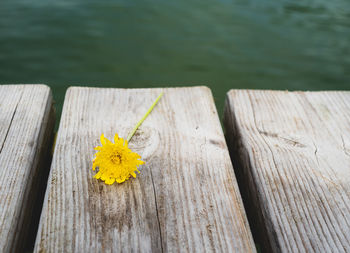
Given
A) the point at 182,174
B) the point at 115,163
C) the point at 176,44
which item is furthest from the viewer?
the point at 176,44

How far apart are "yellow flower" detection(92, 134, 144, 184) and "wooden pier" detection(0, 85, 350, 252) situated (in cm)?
4

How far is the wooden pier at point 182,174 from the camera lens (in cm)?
123


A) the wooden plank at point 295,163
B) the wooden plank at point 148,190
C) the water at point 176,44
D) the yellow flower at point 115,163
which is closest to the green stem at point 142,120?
the wooden plank at point 148,190

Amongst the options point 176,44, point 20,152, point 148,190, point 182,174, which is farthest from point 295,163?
point 176,44

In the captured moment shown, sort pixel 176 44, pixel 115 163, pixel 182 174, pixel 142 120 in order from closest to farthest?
pixel 115 163, pixel 182 174, pixel 142 120, pixel 176 44

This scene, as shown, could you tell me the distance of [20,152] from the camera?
60.1 inches

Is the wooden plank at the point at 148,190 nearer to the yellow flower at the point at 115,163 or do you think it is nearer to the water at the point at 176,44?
the yellow flower at the point at 115,163

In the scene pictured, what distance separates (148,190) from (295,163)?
0.68 meters

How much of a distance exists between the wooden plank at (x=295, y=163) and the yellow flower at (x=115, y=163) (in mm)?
546

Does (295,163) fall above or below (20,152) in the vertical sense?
above

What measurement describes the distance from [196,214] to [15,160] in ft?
2.68

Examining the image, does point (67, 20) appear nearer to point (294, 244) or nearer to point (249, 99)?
point (249, 99)

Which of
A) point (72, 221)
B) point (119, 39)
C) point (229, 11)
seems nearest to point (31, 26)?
point (119, 39)

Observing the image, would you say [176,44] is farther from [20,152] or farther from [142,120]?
[20,152]
